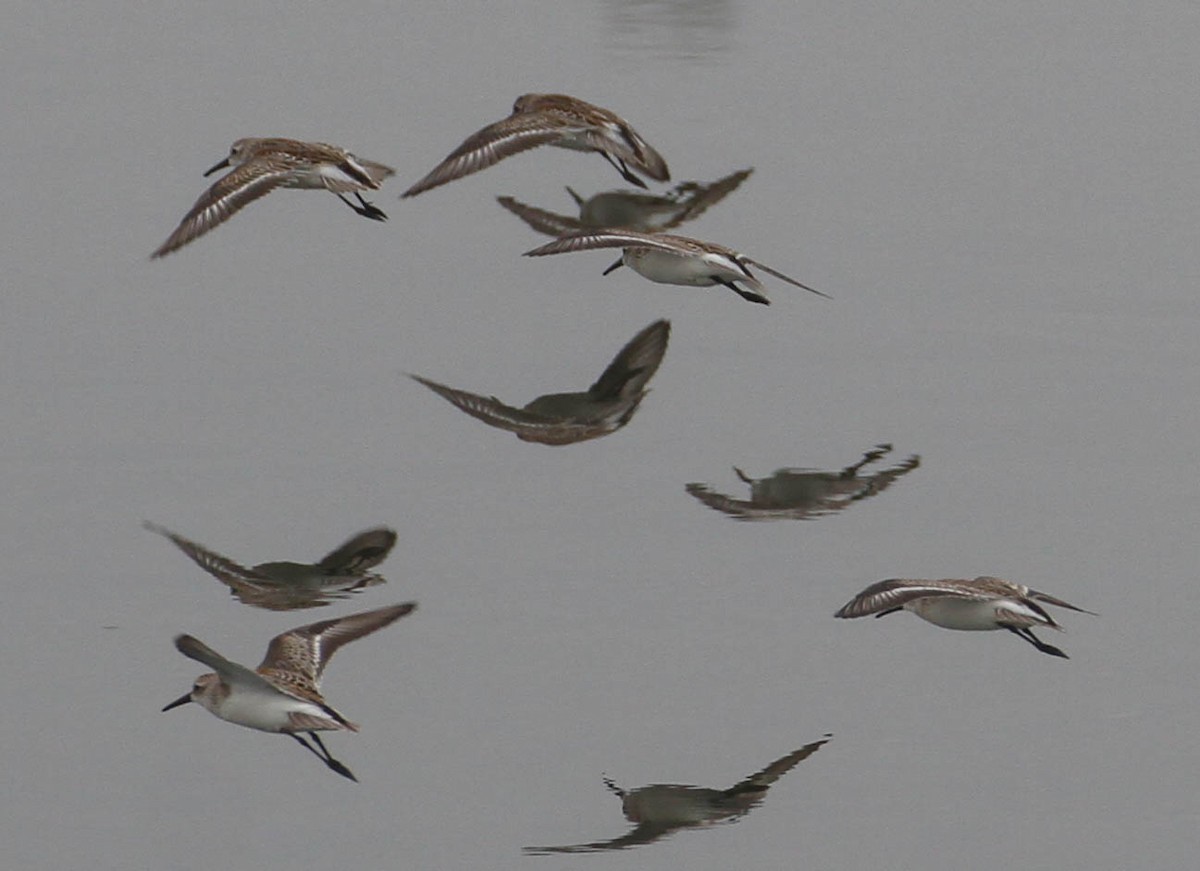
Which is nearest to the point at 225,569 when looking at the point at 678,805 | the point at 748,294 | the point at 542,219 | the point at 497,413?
the point at 497,413

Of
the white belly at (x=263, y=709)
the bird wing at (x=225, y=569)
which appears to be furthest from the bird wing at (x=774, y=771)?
the bird wing at (x=225, y=569)

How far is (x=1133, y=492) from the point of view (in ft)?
30.7

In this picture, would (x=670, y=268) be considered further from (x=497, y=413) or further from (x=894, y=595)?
(x=894, y=595)

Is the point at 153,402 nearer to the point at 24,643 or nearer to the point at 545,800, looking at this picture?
the point at 24,643

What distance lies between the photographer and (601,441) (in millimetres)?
9820

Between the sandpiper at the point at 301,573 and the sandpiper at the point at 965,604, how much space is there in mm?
1810

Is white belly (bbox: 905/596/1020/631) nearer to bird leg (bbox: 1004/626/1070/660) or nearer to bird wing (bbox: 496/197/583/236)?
bird leg (bbox: 1004/626/1070/660)

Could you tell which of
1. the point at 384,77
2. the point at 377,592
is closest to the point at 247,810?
the point at 377,592

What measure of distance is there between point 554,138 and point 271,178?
1631mm

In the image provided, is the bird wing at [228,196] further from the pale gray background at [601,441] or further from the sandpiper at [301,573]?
the sandpiper at [301,573]

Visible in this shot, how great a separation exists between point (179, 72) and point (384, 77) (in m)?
1.28

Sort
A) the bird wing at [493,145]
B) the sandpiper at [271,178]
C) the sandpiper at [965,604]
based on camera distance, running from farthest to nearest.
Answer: the bird wing at [493,145] < the sandpiper at [271,178] < the sandpiper at [965,604]

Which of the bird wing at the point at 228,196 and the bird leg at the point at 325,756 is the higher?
→ the bird wing at the point at 228,196

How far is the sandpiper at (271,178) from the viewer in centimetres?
1080
